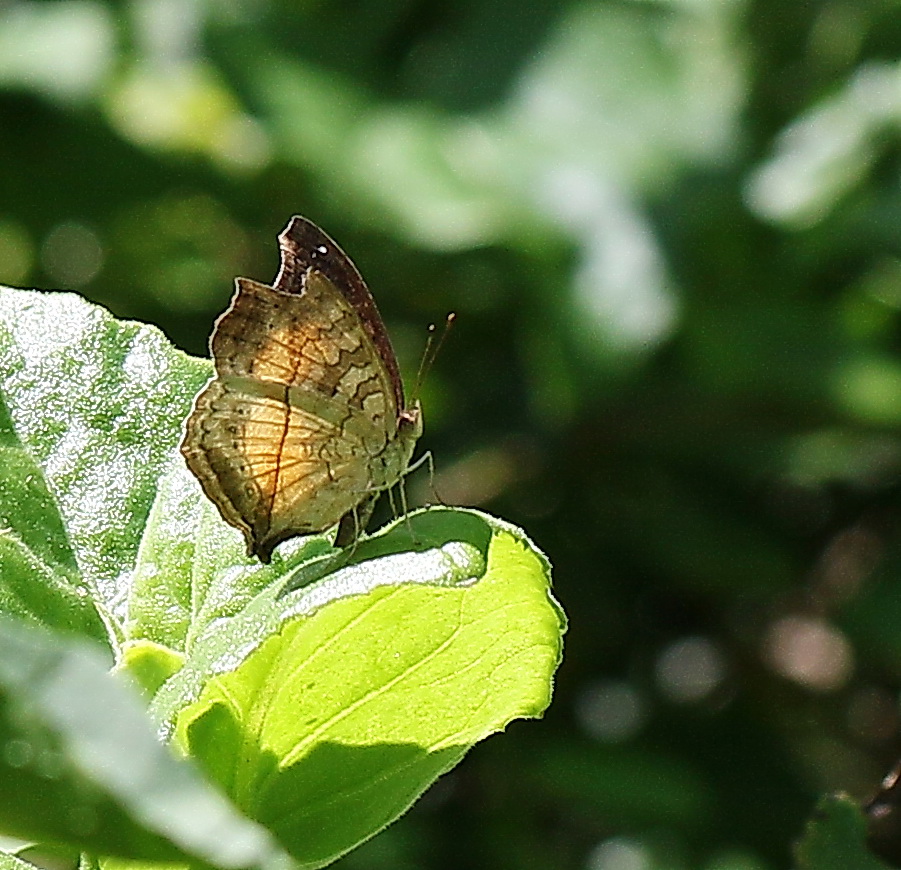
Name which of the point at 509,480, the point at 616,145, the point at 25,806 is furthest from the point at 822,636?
the point at 25,806

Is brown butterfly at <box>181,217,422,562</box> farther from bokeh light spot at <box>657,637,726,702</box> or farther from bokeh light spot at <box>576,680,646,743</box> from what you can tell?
bokeh light spot at <box>657,637,726,702</box>

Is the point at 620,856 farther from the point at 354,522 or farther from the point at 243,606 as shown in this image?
the point at 243,606

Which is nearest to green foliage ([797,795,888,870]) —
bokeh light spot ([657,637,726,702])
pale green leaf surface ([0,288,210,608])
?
pale green leaf surface ([0,288,210,608])

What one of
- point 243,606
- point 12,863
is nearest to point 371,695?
point 243,606

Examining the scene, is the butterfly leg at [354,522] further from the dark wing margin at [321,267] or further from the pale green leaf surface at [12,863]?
the pale green leaf surface at [12,863]

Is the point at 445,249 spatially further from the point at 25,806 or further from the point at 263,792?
the point at 25,806

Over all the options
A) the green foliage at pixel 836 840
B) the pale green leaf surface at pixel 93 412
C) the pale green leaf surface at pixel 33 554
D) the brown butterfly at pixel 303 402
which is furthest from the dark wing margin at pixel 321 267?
the green foliage at pixel 836 840

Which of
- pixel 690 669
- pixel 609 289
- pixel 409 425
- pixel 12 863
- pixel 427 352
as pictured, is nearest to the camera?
pixel 12 863
